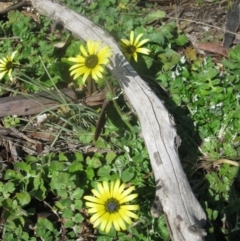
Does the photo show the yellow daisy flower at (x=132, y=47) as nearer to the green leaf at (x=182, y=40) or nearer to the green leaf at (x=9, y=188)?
the green leaf at (x=182, y=40)

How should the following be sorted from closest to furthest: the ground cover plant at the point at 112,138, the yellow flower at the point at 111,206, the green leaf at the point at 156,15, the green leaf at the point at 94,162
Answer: the yellow flower at the point at 111,206 → the ground cover plant at the point at 112,138 → the green leaf at the point at 94,162 → the green leaf at the point at 156,15

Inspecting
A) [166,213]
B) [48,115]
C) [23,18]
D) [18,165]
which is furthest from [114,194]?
[23,18]

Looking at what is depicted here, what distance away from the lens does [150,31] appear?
392cm

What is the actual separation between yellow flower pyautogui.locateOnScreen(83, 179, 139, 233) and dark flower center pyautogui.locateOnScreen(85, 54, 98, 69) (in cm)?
70

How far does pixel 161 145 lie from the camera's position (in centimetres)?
306

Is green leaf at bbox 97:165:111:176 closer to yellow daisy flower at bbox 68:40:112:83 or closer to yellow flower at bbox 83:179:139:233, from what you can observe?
yellow flower at bbox 83:179:139:233

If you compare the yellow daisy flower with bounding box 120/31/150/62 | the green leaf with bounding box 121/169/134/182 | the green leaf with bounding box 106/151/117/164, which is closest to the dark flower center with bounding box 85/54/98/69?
the yellow daisy flower with bounding box 120/31/150/62

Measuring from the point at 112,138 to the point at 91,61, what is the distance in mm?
490

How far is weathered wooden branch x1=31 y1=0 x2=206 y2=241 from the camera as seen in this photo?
9.13 ft

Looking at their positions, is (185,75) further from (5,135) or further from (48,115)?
(5,135)

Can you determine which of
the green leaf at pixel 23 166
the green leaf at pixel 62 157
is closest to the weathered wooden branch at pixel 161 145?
the green leaf at pixel 62 157

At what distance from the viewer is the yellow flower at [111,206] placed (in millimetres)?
2889

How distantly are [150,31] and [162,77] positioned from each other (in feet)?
1.38

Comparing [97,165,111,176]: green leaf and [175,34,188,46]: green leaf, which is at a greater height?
[175,34,188,46]: green leaf
